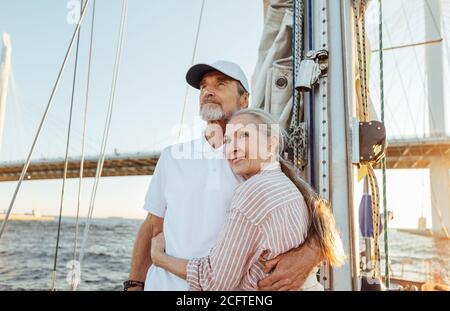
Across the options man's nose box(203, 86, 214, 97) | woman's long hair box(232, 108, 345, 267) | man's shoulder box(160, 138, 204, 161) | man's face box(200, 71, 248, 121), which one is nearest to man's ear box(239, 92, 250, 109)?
man's face box(200, 71, 248, 121)

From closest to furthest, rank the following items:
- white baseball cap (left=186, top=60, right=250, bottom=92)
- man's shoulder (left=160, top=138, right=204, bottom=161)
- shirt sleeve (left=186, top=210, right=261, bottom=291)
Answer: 1. shirt sleeve (left=186, top=210, right=261, bottom=291)
2. man's shoulder (left=160, top=138, right=204, bottom=161)
3. white baseball cap (left=186, top=60, right=250, bottom=92)

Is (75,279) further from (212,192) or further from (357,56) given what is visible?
(357,56)

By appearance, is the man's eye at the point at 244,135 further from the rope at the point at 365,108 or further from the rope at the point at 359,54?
the rope at the point at 359,54

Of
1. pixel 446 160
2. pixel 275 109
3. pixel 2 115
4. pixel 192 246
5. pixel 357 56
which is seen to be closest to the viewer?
pixel 192 246

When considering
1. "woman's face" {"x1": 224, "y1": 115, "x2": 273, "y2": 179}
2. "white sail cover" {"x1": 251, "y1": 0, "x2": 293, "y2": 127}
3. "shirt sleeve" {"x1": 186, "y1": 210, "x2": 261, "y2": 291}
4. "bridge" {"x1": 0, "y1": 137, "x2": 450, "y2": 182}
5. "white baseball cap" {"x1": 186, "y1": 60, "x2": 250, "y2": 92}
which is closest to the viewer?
"shirt sleeve" {"x1": 186, "y1": 210, "x2": 261, "y2": 291}

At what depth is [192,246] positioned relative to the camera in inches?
44.0

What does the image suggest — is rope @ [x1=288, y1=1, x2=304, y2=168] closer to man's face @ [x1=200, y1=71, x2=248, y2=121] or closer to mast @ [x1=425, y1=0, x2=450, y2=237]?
man's face @ [x1=200, y1=71, x2=248, y2=121]

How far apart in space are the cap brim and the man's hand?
698 mm

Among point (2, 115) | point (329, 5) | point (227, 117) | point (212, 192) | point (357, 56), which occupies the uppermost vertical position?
point (2, 115)

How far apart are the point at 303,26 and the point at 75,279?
4.83 feet

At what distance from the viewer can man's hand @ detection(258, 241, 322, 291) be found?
927 millimetres

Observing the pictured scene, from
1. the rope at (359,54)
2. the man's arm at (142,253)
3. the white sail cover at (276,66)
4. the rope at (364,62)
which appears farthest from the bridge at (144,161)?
the rope at (359,54)

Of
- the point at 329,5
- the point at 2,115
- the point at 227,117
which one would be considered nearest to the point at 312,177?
the point at 227,117
